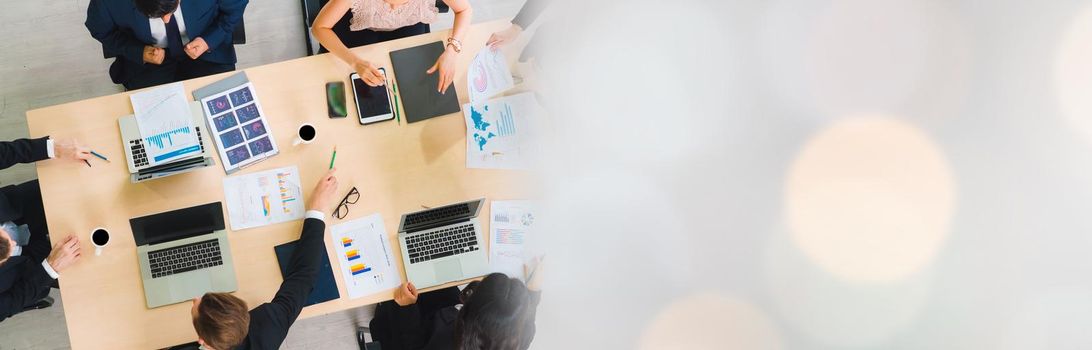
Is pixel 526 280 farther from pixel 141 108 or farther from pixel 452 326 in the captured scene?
pixel 141 108

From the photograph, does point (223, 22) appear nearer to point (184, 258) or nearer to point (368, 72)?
point (368, 72)

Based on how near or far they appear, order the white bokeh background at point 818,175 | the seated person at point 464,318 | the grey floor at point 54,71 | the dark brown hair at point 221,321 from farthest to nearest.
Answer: the grey floor at point 54,71 → the white bokeh background at point 818,175 → the seated person at point 464,318 → the dark brown hair at point 221,321

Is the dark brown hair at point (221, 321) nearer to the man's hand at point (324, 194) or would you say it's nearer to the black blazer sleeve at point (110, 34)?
the man's hand at point (324, 194)

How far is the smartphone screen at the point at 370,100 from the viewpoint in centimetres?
172

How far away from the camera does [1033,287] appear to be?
1.99 meters

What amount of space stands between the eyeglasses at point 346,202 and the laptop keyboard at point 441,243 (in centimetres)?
21

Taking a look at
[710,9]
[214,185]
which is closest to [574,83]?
[710,9]

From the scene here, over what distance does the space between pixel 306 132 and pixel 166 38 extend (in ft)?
2.15

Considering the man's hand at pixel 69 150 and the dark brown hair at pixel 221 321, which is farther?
the man's hand at pixel 69 150

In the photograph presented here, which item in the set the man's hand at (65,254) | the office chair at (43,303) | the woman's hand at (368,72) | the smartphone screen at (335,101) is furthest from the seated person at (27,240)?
the woman's hand at (368,72)

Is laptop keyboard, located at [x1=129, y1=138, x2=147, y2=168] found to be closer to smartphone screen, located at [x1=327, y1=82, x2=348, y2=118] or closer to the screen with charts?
the screen with charts

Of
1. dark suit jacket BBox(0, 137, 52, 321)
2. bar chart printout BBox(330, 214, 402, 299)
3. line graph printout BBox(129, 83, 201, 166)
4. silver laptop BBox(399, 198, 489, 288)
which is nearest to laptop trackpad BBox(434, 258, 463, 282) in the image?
silver laptop BBox(399, 198, 489, 288)

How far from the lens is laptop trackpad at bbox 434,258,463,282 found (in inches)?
67.3

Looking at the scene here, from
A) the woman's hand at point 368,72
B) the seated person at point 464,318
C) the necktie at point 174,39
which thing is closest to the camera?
the seated person at point 464,318
